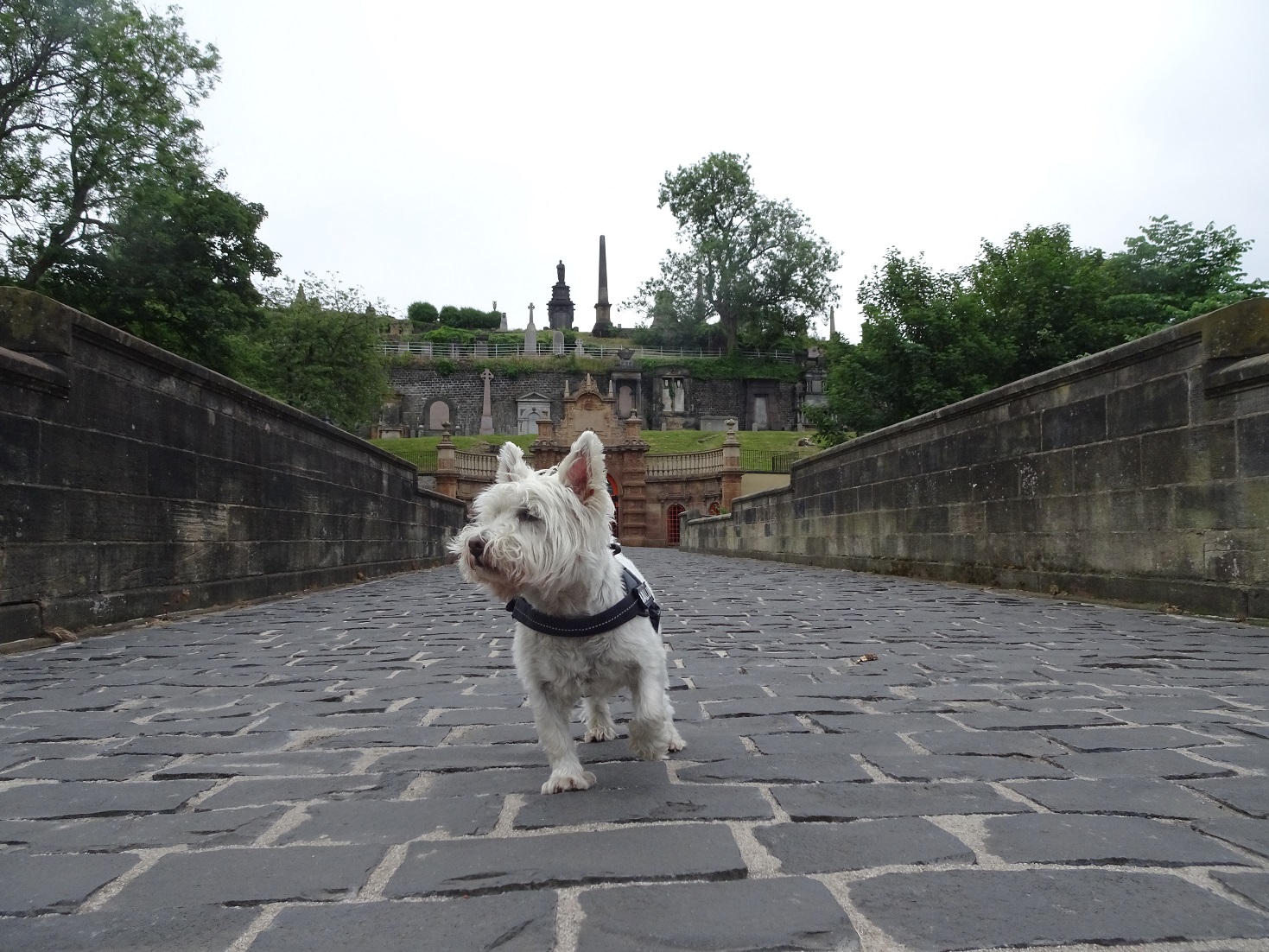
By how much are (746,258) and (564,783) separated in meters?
70.8

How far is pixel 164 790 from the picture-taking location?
292 cm

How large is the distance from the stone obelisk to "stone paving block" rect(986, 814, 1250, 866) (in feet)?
283

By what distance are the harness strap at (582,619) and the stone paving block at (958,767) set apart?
1.02m

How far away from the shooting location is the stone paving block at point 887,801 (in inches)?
101

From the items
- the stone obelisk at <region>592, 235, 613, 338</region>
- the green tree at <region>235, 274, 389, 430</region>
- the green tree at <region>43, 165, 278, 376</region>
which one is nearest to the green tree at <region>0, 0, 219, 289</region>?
the green tree at <region>43, 165, 278, 376</region>

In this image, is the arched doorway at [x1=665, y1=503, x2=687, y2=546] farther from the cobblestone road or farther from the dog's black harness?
the dog's black harness

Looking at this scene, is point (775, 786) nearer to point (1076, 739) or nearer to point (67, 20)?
point (1076, 739)

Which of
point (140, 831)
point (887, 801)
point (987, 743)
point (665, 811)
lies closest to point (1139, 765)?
point (987, 743)

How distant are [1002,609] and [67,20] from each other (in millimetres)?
30397

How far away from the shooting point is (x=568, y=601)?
3.08 metres

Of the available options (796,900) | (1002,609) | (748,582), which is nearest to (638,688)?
(796,900)

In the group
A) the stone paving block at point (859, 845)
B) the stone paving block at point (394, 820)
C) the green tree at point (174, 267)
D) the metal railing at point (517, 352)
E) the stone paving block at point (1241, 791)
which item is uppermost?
the metal railing at point (517, 352)

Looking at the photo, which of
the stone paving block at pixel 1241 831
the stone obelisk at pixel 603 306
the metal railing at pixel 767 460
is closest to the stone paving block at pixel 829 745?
the stone paving block at pixel 1241 831

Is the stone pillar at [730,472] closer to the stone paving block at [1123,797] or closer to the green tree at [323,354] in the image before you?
the green tree at [323,354]
